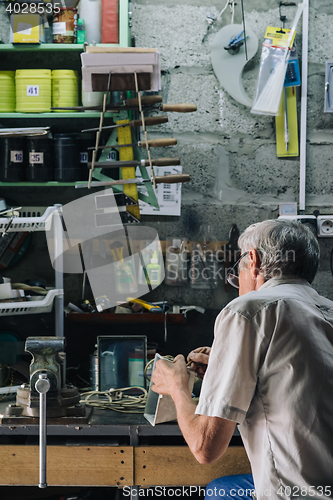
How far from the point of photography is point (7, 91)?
251cm

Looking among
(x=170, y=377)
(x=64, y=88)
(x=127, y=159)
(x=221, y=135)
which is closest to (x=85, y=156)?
(x=127, y=159)

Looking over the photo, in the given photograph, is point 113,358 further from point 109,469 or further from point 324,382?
point 324,382

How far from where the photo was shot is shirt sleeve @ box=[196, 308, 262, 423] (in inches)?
46.9

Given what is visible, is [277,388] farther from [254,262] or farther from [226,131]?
[226,131]

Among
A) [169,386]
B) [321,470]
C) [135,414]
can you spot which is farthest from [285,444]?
[135,414]

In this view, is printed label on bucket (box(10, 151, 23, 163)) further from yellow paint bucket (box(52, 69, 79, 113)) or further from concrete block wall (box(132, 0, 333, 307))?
concrete block wall (box(132, 0, 333, 307))

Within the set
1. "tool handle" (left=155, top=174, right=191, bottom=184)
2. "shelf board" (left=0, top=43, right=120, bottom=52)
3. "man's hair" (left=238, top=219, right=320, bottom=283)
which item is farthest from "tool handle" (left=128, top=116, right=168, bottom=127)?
"man's hair" (left=238, top=219, right=320, bottom=283)

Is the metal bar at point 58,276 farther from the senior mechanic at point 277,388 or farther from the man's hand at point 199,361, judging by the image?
the senior mechanic at point 277,388

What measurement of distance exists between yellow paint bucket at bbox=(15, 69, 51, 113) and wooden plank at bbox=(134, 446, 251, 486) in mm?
1737

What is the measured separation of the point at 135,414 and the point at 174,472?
29cm

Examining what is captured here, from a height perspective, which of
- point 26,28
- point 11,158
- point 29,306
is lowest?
point 29,306

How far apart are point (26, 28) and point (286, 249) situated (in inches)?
75.3

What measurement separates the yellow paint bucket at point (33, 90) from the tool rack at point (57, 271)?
0.53 m

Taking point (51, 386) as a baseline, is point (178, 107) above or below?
above
